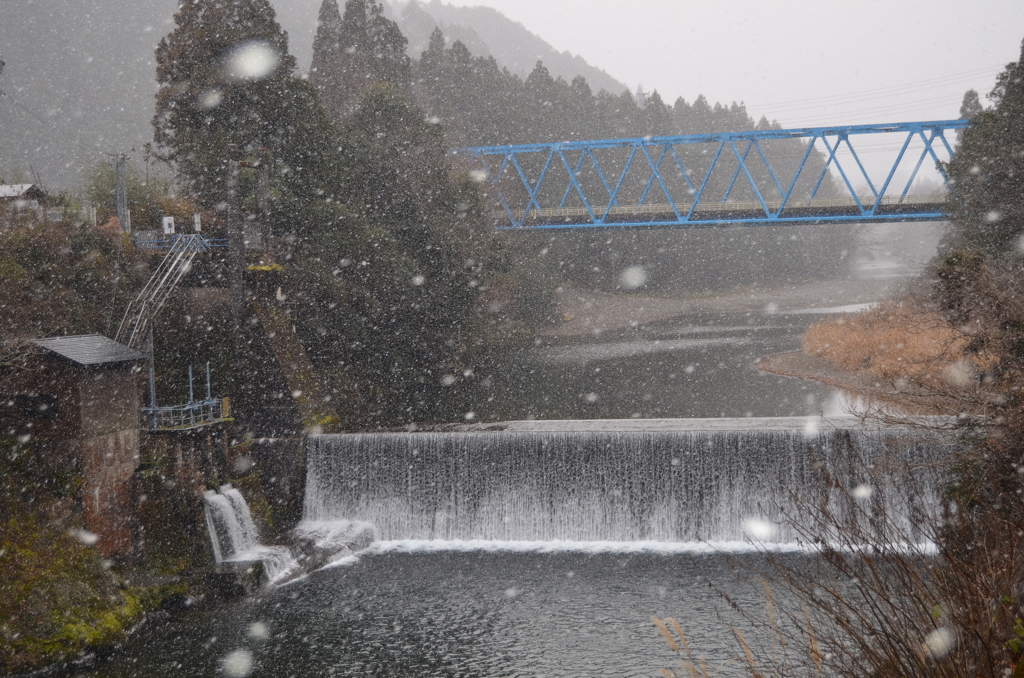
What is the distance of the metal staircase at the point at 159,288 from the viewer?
57.8 feet

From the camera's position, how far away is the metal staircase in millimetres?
17609

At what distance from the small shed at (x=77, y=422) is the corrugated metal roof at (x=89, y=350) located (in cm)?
2

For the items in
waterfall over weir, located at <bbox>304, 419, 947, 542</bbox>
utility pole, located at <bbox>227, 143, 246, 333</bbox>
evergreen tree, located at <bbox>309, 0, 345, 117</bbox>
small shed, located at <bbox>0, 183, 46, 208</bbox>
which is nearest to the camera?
waterfall over weir, located at <bbox>304, 419, 947, 542</bbox>

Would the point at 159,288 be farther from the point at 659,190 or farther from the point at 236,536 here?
the point at 659,190

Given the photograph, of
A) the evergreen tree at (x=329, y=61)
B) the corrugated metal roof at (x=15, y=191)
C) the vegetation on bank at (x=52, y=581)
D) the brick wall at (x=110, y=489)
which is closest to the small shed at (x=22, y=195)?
the corrugated metal roof at (x=15, y=191)

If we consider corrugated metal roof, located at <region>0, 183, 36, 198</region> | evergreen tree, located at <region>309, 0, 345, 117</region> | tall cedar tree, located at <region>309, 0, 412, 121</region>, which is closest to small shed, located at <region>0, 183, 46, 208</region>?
corrugated metal roof, located at <region>0, 183, 36, 198</region>

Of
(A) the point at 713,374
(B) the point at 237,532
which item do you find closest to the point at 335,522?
(B) the point at 237,532

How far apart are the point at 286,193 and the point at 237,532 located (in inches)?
484

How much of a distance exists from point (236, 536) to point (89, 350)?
4104 millimetres

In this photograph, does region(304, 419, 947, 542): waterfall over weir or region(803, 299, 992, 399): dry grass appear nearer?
region(304, 419, 947, 542): waterfall over weir

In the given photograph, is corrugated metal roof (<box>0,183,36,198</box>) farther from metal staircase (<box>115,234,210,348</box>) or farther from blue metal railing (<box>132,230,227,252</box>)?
metal staircase (<box>115,234,210,348</box>)

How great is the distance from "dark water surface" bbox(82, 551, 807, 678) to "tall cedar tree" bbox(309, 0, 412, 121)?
2688cm

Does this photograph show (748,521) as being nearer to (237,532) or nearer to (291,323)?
(237,532)

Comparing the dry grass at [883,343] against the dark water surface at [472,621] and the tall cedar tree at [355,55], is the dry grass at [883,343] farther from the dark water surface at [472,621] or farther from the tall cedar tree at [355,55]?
the tall cedar tree at [355,55]
